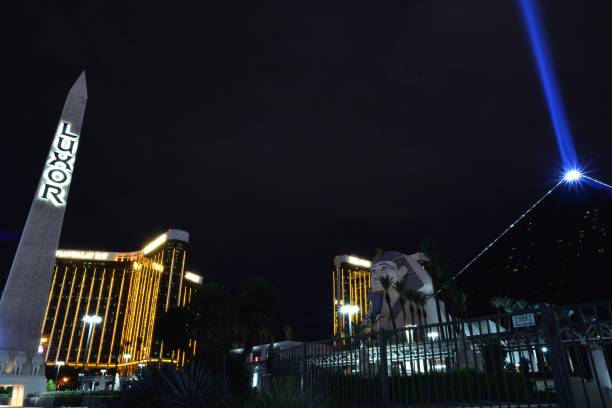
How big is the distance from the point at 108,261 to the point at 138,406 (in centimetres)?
16255

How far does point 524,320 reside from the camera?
310 inches

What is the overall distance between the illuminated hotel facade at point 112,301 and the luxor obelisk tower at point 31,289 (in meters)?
118

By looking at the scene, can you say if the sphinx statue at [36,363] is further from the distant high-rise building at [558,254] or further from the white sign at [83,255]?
the white sign at [83,255]

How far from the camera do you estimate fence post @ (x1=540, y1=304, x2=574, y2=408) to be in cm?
727

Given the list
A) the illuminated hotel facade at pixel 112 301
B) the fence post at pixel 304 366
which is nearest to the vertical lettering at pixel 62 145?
the fence post at pixel 304 366

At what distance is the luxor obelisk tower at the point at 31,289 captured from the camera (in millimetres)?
32969

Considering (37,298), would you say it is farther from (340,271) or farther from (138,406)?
(340,271)

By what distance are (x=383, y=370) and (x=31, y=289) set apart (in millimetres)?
34724

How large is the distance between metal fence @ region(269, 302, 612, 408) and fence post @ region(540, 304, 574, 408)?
0.02 metres

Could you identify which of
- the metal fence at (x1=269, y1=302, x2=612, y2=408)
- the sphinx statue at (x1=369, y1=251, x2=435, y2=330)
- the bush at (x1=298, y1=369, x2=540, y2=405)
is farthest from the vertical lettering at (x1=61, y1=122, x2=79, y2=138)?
the sphinx statue at (x1=369, y1=251, x2=435, y2=330)

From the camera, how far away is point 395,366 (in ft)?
34.6

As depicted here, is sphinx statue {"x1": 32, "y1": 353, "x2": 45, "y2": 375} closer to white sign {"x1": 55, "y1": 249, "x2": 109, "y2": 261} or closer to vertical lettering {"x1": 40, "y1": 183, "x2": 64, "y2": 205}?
vertical lettering {"x1": 40, "y1": 183, "x2": 64, "y2": 205}

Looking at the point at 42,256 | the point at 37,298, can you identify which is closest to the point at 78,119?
the point at 42,256

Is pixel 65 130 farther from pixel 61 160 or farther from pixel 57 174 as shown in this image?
pixel 57 174
